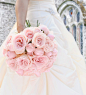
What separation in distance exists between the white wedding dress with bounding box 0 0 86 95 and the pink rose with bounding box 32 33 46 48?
301 millimetres

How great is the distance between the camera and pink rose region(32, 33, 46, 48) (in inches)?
Answer: 25.4

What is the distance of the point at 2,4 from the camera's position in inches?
132

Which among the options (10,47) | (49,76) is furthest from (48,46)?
(49,76)

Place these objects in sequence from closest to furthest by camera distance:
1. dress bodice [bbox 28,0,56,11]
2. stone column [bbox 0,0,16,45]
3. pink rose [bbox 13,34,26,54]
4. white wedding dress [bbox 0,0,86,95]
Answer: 1. pink rose [bbox 13,34,26,54]
2. white wedding dress [bbox 0,0,86,95]
3. dress bodice [bbox 28,0,56,11]
4. stone column [bbox 0,0,16,45]

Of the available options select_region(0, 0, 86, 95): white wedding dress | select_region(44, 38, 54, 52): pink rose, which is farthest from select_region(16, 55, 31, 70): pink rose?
select_region(0, 0, 86, 95): white wedding dress

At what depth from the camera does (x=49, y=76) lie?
912 millimetres

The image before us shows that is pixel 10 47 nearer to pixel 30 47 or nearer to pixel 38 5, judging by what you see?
pixel 30 47

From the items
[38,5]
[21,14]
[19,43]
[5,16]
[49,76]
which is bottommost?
[49,76]

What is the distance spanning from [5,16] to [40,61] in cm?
306

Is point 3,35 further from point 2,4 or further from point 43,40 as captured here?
point 43,40

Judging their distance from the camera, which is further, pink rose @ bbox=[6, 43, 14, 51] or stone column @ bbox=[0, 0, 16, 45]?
stone column @ bbox=[0, 0, 16, 45]

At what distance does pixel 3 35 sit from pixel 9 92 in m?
2.70

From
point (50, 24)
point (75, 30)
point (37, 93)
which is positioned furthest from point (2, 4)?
point (37, 93)

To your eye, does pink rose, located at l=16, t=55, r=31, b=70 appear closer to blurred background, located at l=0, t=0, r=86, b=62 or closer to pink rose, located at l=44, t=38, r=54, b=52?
pink rose, located at l=44, t=38, r=54, b=52
